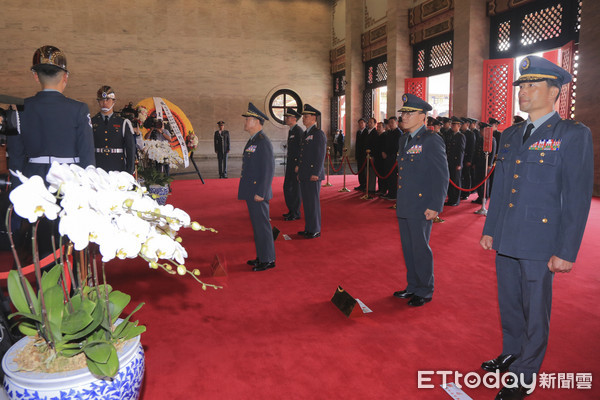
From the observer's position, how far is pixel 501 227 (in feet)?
7.55

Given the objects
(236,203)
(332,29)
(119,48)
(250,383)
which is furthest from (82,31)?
(250,383)

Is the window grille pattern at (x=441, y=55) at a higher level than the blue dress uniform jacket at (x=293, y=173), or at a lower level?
higher

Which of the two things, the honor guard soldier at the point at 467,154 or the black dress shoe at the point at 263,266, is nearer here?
the black dress shoe at the point at 263,266

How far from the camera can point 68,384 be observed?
132 centimetres

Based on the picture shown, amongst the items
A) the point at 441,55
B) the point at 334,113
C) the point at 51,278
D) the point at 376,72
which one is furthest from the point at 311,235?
the point at 334,113

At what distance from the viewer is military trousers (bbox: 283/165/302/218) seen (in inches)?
273

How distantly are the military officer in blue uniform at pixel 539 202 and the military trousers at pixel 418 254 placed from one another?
1061 millimetres

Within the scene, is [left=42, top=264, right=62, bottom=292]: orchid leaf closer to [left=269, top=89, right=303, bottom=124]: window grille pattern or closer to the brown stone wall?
the brown stone wall

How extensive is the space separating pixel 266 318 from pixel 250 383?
33.5 inches

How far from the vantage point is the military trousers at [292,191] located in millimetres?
6938

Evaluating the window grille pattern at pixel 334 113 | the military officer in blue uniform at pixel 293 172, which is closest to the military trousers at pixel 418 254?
the military officer in blue uniform at pixel 293 172

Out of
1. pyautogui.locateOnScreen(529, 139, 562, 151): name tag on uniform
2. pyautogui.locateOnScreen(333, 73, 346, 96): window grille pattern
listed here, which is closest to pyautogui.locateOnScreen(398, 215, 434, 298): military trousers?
pyautogui.locateOnScreen(529, 139, 562, 151): name tag on uniform

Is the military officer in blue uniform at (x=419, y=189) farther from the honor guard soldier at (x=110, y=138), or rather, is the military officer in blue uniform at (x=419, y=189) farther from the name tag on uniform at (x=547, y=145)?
the honor guard soldier at (x=110, y=138)

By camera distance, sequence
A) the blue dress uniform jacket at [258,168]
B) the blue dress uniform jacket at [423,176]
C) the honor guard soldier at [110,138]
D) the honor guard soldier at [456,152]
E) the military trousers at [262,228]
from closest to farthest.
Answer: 1. the blue dress uniform jacket at [423,176]
2. the blue dress uniform jacket at [258,168]
3. the military trousers at [262,228]
4. the honor guard soldier at [110,138]
5. the honor guard soldier at [456,152]
